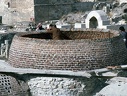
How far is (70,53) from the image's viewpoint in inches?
362

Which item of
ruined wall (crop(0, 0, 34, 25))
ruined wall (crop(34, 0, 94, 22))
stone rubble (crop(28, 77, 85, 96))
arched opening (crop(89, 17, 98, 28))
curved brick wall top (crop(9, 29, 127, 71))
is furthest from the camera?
ruined wall (crop(0, 0, 34, 25))

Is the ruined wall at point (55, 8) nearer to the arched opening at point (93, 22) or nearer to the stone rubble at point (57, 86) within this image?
the arched opening at point (93, 22)

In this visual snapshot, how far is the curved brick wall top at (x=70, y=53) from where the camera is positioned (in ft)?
30.2

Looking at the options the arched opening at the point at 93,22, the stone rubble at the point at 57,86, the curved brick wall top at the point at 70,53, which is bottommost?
the stone rubble at the point at 57,86

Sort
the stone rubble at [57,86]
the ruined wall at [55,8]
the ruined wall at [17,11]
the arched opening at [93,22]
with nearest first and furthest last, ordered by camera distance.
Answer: the stone rubble at [57,86] → the arched opening at [93,22] → the ruined wall at [55,8] → the ruined wall at [17,11]

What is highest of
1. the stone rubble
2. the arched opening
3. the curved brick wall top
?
the arched opening

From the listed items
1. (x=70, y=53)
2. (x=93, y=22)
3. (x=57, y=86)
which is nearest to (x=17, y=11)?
(x=93, y=22)

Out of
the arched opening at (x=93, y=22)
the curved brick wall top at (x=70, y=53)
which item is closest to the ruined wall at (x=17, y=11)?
the arched opening at (x=93, y=22)

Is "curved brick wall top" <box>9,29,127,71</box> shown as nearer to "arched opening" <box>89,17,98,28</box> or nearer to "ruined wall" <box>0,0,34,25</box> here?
"arched opening" <box>89,17,98,28</box>

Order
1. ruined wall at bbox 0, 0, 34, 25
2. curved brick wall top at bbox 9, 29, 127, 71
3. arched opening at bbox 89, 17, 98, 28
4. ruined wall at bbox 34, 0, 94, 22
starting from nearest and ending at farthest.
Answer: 1. curved brick wall top at bbox 9, 29, 127, 71
2. arched opening at bbox 89, 17, 98, 28
3. ruined wall at bbox 34, 0, 94, 22
4. ruined wall at bbox 0, 0, 34, 25

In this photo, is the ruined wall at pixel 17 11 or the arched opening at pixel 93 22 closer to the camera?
the arched opening at pixel 93 22

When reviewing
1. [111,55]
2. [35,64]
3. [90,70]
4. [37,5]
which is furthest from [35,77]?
[37,5]

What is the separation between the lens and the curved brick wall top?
9219 mm

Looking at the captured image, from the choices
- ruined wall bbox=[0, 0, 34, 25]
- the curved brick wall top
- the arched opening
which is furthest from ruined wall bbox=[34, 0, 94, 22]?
the curved brick wall top
